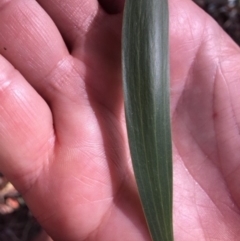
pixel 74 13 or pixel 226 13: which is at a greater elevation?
pixel 74 13

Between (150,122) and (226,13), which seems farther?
(226,13)

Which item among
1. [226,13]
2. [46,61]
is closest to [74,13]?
[46,61]

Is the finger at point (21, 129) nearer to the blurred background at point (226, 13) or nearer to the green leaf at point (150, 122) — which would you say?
the green leaf at point (150, 122)

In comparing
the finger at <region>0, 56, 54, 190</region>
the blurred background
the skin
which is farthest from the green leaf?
the blurred background

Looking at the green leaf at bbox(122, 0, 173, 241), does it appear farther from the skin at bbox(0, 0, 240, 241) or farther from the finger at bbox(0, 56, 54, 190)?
the finger at bbox(0, 56, 54, 190)

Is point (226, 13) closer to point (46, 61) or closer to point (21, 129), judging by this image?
point (46, 61)

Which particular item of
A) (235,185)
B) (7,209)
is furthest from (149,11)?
(7,209)

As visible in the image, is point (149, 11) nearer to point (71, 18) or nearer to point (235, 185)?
point (71, 18)
